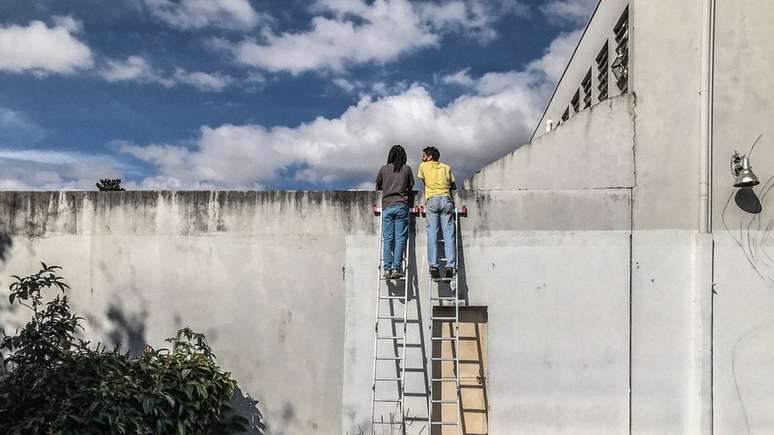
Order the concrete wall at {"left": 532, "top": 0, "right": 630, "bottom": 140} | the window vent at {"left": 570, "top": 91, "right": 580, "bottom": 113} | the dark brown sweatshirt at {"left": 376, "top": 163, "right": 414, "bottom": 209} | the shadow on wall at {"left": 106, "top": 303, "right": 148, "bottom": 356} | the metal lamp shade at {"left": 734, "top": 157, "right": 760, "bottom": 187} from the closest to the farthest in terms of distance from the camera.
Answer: the metal lamp shade at {"left": 734, "top": 157, "right": 760, "bottom": 187} < the dark brown sweatshirt at {"left": 376, "top": 163, "right": 414, "bottom": 209} < the shadow on wall at {"left": 106, "top": 303, "right": 148, "bottom": 356} < the concrete wall at {"left": 532, "top": 0, "right": 630, "bottom": 140} < the window vent at {"left": 570, "top": 91, "right": 580, "bottom": 113}

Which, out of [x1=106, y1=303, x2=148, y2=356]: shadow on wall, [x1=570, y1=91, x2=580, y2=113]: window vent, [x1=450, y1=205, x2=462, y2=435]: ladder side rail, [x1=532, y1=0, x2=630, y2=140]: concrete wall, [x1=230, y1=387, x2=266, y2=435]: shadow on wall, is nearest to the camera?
[x1=450, y1=205, x2=462, y2=435]: ladder side rail

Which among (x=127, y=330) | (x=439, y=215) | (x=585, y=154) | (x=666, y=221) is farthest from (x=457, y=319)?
(x=127, y=330)

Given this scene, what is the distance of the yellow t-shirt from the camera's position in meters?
5.75

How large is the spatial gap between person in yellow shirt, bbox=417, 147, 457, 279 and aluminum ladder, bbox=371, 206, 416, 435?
24 centimetres

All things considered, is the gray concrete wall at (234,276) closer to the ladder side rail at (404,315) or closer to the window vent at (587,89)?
the ladder side rail at (404,315)

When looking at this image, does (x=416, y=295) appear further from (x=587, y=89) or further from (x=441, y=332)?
(x=587, y=89)

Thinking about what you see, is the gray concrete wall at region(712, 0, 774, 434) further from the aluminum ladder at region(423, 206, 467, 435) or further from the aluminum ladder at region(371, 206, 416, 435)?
the aluminum ladder at region(371, 206, 416, 435)

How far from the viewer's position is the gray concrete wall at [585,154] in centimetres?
584

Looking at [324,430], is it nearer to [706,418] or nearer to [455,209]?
[455,209]

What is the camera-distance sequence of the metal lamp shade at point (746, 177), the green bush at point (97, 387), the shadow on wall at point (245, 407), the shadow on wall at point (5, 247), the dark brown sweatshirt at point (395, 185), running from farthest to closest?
the shadow on wall at point (5, 247) < the shadow on wall at point (245, 407) < the dark brown sweatshirt at point (395, 185) < the metal lamp shade at point (746, 177) < the green bush at point (97, 387)

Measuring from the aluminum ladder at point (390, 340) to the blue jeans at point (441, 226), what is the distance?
24cm

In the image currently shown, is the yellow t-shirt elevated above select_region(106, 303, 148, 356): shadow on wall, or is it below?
above

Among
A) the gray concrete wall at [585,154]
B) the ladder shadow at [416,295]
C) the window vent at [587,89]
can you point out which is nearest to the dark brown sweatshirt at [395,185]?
the ladder shadow at [416,295]

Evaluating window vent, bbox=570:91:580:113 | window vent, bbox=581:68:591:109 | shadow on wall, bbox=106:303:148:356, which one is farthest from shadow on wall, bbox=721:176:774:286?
shadow on wall, bbox=106:303:148:356
